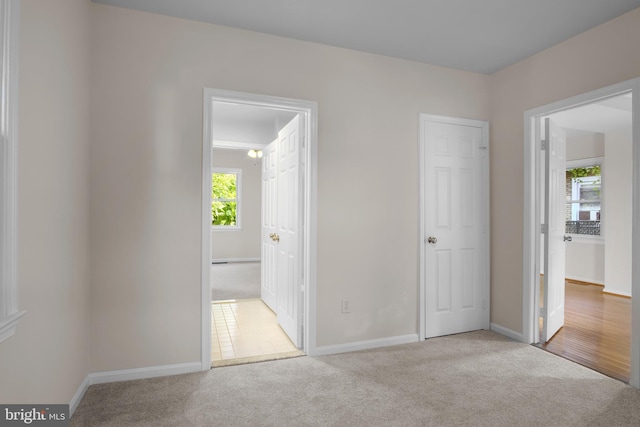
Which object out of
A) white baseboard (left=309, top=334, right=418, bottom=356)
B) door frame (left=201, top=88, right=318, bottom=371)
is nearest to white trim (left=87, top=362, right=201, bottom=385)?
door frame (left=201, top=88, right=318, bottom=371)

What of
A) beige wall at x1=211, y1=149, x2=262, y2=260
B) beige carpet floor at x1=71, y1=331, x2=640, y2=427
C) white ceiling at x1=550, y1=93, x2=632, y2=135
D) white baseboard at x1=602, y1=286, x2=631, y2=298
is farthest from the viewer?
beige wall at x1=211, y1=149, x2=262, y2=260

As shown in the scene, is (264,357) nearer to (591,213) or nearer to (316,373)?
(316,373)

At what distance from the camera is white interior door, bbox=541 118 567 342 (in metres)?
3.34

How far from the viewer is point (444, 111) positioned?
11.6ft

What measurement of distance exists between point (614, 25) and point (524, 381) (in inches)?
106

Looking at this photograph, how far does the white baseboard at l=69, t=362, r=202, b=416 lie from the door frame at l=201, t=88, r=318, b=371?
11cm

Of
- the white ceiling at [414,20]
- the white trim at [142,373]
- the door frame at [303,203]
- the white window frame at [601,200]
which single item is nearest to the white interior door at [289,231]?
the door frame at [303,203]

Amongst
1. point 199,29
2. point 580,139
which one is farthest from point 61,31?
point 580,139

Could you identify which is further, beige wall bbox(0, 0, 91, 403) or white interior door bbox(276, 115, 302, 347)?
white interior door bbox(276, 115, 302, 347)

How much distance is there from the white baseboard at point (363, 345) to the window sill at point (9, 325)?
2086 mm

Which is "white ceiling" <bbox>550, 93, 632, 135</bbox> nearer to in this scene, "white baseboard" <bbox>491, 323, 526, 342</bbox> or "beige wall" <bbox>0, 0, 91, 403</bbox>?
"white baseboard" <bbox>491, 323, 526, 342</bbox>

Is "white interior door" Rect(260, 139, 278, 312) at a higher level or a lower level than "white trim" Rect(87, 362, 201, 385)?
higher

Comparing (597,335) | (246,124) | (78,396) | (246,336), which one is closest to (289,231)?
(246,336)

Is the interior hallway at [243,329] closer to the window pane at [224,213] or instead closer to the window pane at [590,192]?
the window pane at [224,213]
